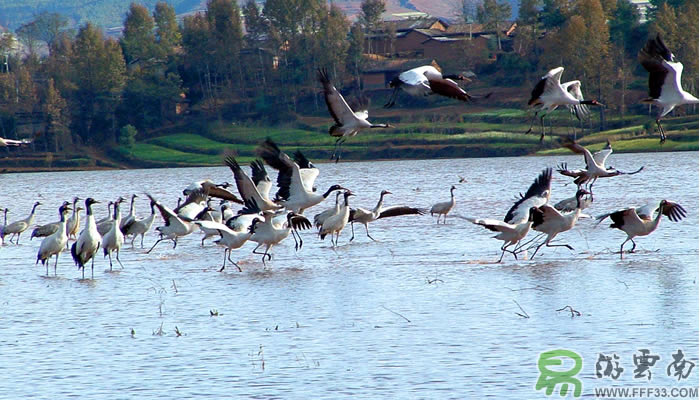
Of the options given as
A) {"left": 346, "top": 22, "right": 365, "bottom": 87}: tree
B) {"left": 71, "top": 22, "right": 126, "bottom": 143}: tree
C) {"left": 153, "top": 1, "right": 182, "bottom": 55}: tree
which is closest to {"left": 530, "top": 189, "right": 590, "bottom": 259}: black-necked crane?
{"left": 71, "top": 22, "right": 126, "bottom": 143}: tree

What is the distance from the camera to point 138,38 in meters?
109

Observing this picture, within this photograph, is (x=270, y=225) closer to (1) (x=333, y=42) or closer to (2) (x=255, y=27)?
(1) (x=333, y=42)

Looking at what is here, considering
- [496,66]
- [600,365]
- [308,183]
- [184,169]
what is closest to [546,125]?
[496,66]

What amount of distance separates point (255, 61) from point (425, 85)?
92823 millimetres

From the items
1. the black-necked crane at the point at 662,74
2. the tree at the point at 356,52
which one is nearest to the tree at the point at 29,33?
the tree at the point at 356,52

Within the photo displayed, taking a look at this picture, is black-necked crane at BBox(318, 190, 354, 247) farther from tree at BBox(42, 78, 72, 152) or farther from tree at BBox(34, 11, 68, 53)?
tree at BBox(34, 11, 68, 53)

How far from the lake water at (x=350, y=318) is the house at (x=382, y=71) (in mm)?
67457

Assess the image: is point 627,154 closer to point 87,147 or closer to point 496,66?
point 496,66

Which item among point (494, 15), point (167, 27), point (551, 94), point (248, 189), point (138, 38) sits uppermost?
point (167, 27)

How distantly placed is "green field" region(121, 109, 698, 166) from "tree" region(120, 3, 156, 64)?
1961 cm

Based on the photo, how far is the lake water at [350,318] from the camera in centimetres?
1105

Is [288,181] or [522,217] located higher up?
[288,181]

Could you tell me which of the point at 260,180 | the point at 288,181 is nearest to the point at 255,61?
the point at 260,180

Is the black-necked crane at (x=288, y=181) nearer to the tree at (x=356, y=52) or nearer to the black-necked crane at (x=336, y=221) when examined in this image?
the black-necked crane at (x=336, y=221)
